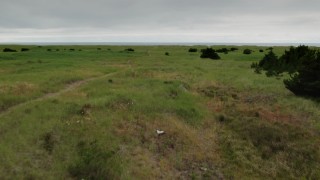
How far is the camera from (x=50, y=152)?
13945 millimetres


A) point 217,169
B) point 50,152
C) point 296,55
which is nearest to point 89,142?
point 50,152

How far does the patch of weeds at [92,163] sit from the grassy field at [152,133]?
1.4 inches

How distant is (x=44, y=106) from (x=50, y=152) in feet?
17.4

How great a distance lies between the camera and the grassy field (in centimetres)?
1357

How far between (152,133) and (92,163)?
399 cm

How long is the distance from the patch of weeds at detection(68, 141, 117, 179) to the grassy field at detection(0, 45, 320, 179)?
35 millimetres

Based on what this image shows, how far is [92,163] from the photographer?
1342 cm

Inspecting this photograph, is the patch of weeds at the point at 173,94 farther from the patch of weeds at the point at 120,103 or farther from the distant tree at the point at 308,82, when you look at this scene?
the distant tree at the point at 308,82

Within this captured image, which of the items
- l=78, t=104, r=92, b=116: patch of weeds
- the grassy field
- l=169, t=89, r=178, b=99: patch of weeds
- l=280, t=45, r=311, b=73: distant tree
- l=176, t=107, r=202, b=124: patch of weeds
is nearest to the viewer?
the grassy field

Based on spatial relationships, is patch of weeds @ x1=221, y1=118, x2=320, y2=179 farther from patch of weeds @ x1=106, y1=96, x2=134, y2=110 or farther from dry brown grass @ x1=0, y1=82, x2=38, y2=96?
dry brown grass @ x1=0, y1=82, x2=38, y2=96

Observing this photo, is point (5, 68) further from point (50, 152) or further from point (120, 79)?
point (50, 152)

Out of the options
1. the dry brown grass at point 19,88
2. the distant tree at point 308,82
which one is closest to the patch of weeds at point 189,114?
the distant tree at point 308,82

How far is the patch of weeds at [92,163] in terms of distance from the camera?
42.4 ft

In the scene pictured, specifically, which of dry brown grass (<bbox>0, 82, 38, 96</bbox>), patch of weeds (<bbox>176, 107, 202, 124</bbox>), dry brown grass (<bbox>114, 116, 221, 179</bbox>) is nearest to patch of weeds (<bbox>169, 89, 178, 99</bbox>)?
patch of weeds (<bbox>176, 107, 202, 124</bbox>)
